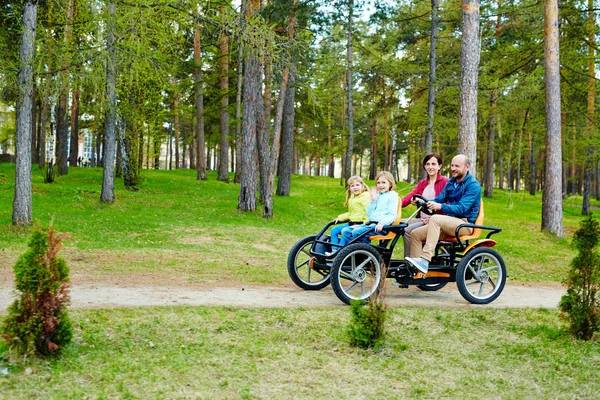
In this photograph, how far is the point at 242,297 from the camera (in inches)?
274

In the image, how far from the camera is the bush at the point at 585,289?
5.62m

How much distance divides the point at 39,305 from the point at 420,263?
4514 millimetres

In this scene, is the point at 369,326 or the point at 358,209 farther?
the point at 358,209

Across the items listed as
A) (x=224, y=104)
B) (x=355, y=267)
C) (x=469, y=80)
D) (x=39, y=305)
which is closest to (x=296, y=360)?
(x=39, y=305)

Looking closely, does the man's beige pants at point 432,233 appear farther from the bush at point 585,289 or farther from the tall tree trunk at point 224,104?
the tall tree trunk at point 224,104

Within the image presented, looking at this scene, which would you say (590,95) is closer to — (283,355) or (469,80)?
(469,80)

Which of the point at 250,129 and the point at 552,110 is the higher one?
the point at 552,110

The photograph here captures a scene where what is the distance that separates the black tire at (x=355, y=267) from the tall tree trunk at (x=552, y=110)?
1051 centimetres

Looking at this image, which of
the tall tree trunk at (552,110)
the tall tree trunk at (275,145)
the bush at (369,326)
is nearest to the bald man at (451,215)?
the bush at (369,326)

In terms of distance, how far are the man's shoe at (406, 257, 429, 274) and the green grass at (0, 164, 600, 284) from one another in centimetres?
212

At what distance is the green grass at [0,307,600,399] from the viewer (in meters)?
4.04

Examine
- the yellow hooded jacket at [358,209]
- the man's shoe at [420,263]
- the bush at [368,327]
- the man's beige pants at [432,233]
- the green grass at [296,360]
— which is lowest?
the green grass at [296,360]

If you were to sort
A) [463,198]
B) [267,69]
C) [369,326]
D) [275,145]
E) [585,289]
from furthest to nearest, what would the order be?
[267,69] < [275,145] < [463,198] < [585,289] < [369,326]

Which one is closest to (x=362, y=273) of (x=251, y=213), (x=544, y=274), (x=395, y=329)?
(x=395, y=329)
